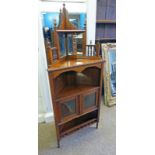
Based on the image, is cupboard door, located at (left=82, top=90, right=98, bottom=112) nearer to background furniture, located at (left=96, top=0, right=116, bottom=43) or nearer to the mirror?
the mirror

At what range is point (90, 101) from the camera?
174 centimetres

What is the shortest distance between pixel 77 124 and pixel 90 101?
0.34 m

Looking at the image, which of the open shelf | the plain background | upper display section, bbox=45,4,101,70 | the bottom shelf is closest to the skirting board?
the bottom shelf

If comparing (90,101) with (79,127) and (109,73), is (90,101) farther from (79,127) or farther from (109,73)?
(109,73)

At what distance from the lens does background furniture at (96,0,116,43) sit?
7.41 ft

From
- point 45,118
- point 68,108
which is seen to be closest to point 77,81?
point 68,108

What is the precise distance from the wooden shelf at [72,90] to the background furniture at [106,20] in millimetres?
1030
